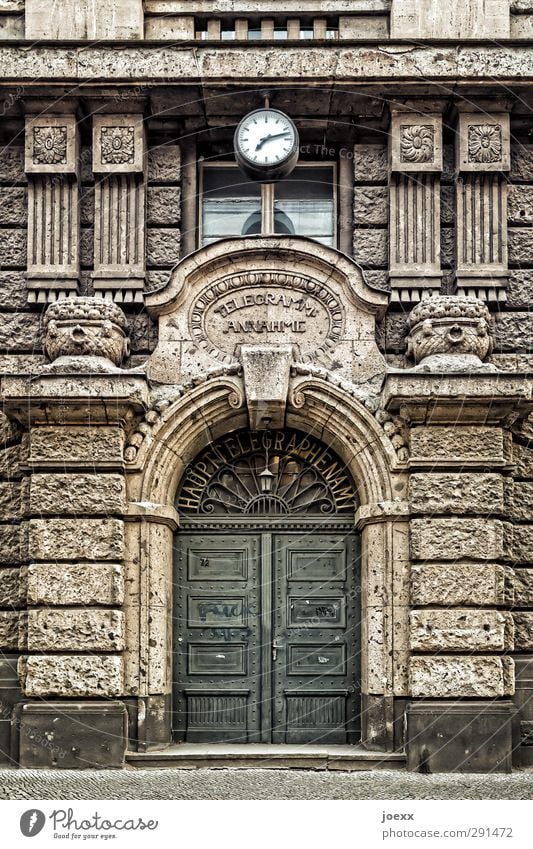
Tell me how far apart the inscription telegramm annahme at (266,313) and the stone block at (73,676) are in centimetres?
311

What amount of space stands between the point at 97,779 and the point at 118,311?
13.8ft

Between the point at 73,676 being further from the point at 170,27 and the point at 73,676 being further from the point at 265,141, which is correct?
the point at 170,27

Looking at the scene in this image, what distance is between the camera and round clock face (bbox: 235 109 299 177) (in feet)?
42.6

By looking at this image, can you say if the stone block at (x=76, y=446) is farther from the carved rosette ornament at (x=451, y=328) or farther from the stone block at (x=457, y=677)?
the stone block at (x=457, y=677)

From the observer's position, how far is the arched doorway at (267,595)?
42.1 ft

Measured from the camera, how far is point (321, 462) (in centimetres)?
1319

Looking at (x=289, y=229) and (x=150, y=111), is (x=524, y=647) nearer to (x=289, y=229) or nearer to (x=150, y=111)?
(x=289, y=229)

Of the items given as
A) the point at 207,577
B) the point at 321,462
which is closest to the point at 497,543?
the point at 321,462

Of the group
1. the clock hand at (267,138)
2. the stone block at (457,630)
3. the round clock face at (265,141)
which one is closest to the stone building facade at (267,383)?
the stone block at (457,630)

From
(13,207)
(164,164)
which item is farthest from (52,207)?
(164,164)

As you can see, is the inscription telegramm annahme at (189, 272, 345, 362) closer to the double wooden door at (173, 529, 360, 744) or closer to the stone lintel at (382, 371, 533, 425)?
the stone lintel at (382, 371, 533, 425)

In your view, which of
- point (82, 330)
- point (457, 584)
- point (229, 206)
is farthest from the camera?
point (229, 206)

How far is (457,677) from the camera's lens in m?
11.9

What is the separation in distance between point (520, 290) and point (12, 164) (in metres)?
5.15
